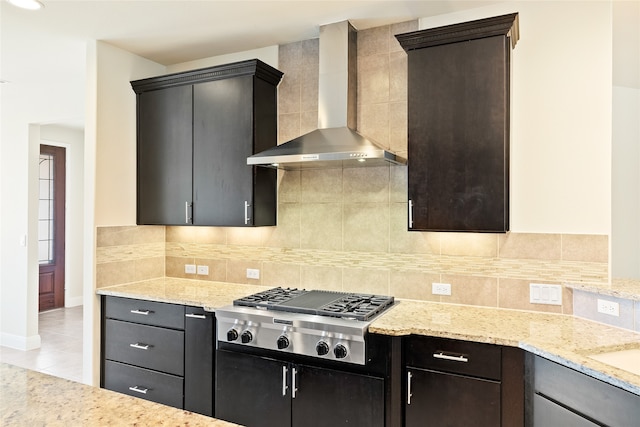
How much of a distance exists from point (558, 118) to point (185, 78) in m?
2.51

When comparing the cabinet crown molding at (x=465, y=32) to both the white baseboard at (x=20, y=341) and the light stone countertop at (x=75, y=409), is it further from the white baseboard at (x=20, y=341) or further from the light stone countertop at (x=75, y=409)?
the white baseboard at (x=20, y=341)

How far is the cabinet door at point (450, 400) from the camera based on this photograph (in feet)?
6.64

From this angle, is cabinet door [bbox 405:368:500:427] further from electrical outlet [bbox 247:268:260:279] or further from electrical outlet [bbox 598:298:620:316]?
electrical outlet [bbox 247:268:260:279]

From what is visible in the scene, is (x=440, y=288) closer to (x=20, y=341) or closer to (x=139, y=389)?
(x=139, y=389)

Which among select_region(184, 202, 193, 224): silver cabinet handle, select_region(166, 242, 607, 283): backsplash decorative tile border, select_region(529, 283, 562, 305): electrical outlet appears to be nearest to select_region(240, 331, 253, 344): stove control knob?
select_region(166, 242, 607, 283): backsplash decorative tile border

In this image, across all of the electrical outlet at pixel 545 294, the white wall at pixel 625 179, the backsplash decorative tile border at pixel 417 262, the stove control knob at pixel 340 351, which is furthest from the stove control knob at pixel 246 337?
the white wall at pixel 625 179

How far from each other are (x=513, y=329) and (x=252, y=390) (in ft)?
4.76

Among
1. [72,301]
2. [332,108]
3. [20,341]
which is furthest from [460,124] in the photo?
[72,301]

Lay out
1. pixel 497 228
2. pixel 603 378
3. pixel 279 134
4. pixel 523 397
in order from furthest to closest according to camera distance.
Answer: pixel 279 134, pixel 497 228, pixel 523 397, pixel 603 378

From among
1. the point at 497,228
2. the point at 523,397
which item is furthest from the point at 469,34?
the point at 523,397

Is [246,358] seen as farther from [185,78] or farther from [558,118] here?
[558,118]

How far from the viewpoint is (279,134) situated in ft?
10.7

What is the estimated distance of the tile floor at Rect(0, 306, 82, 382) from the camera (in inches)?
161

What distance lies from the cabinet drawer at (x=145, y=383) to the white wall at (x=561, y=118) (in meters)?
2.36
